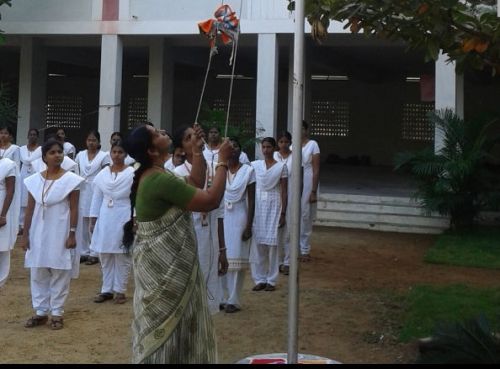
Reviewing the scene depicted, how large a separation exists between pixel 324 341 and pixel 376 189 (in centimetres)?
888

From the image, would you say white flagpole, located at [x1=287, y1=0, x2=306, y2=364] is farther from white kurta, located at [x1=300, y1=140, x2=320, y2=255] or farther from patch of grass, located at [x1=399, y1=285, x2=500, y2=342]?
white kurta, located at [x1=300, y1=140, x2=320, y2=255]

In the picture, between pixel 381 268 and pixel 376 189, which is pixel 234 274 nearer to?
pixel 381 268

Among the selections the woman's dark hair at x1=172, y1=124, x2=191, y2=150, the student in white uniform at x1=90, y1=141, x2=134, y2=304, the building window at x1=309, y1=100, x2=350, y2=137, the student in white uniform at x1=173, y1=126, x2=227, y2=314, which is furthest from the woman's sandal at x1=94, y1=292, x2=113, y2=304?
the building window at x1=309, y1=100, x2=350, y2=137

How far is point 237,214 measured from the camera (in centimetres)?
655

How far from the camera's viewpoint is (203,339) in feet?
11.3

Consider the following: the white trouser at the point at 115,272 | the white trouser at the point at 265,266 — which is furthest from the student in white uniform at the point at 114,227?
the white trouser at the point at 265,266

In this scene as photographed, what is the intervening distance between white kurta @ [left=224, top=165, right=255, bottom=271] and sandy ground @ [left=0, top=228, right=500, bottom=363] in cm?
60

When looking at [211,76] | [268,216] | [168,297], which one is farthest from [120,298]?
[211,76]

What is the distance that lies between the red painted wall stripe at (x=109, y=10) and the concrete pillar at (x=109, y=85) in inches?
15.2

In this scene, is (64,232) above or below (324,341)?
above

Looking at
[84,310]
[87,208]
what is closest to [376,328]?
[84,310]

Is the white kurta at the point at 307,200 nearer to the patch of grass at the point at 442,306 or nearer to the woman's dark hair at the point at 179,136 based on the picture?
the patch of grass at the point at 442,306

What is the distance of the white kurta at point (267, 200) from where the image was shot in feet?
23.9

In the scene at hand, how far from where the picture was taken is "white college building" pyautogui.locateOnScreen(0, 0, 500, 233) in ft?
41.9
